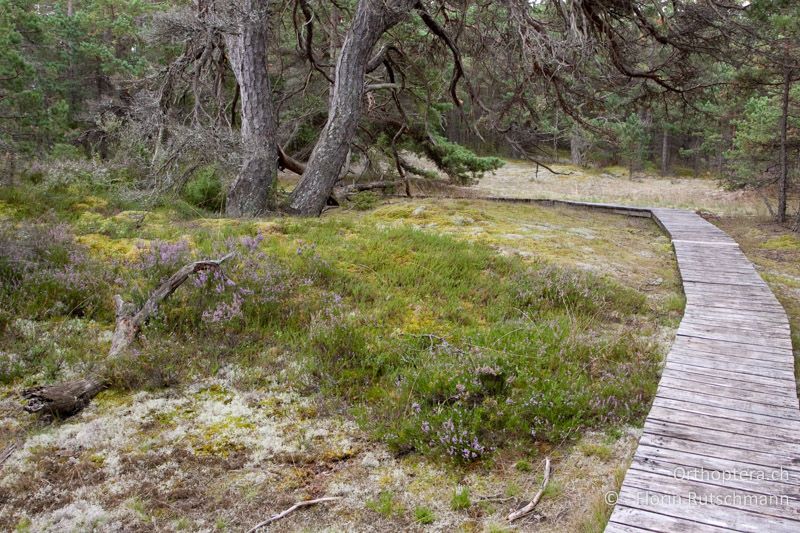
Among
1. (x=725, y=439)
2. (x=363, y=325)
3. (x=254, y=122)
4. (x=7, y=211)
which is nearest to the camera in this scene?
(x=725, y=439)

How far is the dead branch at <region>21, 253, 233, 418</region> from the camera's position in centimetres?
404

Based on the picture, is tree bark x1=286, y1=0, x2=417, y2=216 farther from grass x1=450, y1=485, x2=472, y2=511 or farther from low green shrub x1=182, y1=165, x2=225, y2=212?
grass x1=450, y1=485, x2=472, y2=511

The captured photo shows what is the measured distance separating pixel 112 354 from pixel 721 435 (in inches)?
194

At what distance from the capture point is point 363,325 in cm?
553

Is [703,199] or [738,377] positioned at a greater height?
[703,199]

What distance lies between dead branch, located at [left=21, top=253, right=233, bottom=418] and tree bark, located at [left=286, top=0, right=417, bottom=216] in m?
5.31

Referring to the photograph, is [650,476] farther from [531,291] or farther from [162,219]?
[162,219]

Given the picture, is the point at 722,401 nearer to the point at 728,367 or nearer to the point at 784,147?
the point at 728,367

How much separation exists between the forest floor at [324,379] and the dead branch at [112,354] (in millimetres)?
126

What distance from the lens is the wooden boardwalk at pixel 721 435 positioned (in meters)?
2.88

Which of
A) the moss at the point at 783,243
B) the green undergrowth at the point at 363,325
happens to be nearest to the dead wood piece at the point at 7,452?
the green undergrowth at the point at 363,325

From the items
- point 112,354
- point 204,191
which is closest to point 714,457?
point 112,354

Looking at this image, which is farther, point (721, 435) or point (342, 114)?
point (342, 114)

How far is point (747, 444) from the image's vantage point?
3561 millimetres
